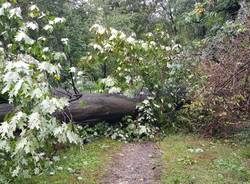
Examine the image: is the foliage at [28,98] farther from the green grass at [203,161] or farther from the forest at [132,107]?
the green grass at [203,161]

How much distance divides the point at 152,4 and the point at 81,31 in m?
9.04

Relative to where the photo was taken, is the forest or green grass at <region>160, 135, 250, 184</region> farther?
green grass at <region>160, 135, 250, 184</region>

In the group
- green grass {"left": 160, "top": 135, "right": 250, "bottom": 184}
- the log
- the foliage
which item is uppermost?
the foliage

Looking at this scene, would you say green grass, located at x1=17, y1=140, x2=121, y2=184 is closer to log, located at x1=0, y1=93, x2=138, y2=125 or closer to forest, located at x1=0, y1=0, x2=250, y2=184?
forest, located at x1=0, y1=0, x2=250, y2=184

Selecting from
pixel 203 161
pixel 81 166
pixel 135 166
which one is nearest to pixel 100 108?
pixel 135 166

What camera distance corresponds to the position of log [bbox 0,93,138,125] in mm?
8773

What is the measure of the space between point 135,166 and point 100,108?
2.38 m

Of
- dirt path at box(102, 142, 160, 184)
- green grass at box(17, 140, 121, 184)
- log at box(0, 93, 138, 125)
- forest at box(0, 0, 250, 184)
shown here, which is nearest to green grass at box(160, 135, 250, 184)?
forest at box(0, 0, 250, 184)

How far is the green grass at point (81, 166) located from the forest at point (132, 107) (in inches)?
0.7

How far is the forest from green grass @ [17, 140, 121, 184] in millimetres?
18

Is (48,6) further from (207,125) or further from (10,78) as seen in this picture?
(10,78)

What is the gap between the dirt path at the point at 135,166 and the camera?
20.3 ft

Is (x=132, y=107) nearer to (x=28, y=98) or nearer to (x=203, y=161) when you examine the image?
(x=203, y=161)

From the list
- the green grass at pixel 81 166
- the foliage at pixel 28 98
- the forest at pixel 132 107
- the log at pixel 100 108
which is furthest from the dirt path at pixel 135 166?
the foliage at pixel 28 98
